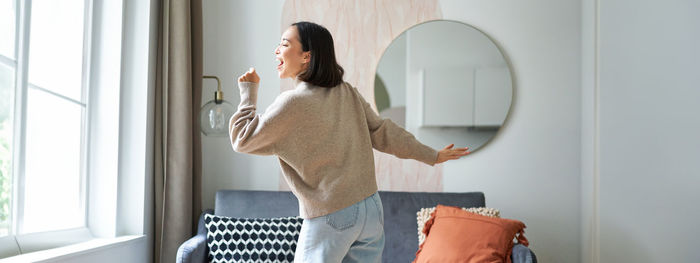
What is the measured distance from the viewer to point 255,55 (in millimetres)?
3227

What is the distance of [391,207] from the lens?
2740 mm

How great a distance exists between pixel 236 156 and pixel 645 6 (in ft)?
7.54

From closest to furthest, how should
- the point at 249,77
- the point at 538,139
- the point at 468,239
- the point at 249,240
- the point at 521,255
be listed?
the point at 249,77
the point at 521,255
the point at 468,239
the point at 249,240
the point at 538,139

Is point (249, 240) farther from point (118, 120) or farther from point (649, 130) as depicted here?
point (649, 130)

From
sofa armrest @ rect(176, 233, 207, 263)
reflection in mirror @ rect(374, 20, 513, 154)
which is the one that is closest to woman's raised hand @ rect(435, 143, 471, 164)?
sofa armrest @ rect(176, 233, 207, 263)

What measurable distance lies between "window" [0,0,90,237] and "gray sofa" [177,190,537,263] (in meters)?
0.63

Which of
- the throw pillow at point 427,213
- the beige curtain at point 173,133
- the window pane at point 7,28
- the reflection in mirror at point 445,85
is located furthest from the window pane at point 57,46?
the throw pillow at point 427,213

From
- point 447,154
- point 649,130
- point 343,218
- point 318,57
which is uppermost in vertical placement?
point 318,57

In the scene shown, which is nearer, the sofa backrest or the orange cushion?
the orange cushion

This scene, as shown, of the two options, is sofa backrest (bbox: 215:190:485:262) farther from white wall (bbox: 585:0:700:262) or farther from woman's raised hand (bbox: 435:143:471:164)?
woman's raised hand (bbox: 435:143:471:164)

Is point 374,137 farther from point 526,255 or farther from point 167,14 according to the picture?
point 167,14

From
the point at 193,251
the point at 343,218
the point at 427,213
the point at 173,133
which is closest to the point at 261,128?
the point at 343,218

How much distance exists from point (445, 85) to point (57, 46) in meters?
1.93

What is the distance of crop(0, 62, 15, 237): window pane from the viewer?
1978 millimetres
